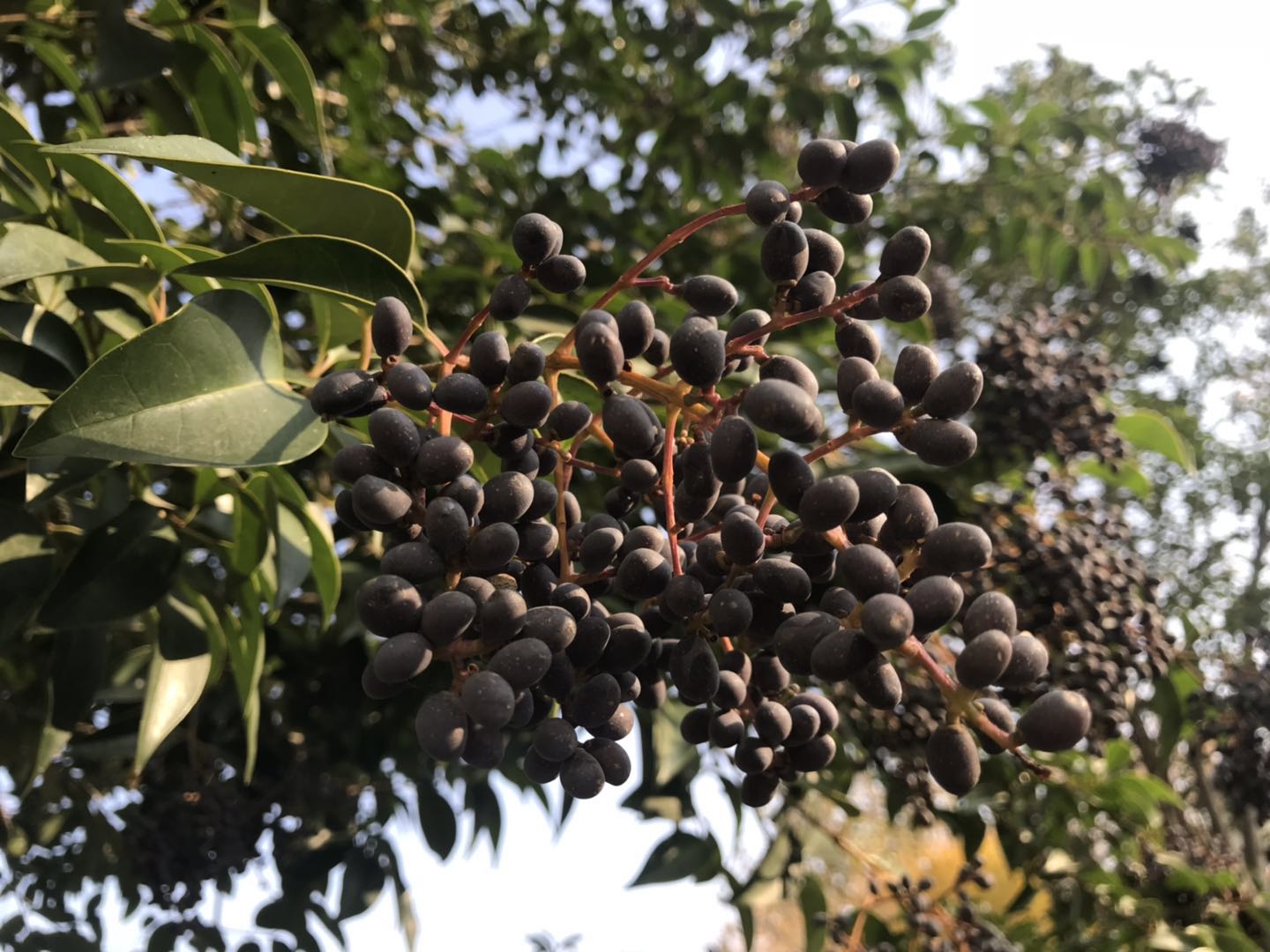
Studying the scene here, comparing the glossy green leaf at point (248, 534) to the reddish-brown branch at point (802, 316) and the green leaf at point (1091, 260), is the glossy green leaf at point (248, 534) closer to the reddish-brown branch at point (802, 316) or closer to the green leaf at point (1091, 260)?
the reddish-brown branch at point (802, 316)

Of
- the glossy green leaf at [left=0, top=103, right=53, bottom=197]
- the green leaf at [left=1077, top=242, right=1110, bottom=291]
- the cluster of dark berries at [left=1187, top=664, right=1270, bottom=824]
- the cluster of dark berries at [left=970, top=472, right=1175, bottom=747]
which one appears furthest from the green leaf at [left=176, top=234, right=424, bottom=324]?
the green leaf at [left=1077, top=242, right=1110, bottom=291]

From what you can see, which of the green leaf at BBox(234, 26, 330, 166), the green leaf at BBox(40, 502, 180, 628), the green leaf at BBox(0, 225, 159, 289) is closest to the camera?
the green leaf at BBox(0, 225, 159, 289)

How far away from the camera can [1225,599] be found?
411cm

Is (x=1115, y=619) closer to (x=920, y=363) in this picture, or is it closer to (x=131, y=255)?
(x=920, y=363)

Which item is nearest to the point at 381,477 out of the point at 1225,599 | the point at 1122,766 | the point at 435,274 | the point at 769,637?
the point at 769,637

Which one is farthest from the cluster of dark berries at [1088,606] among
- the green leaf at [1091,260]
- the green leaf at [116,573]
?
the green leaf at [1091,260]

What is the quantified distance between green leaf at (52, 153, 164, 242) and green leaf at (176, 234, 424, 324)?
22 centimetres

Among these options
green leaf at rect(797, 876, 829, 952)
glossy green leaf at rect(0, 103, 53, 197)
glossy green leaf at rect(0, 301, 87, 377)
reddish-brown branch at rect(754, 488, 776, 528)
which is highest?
glossy green leaf at rect(0, 103, 53, 197)

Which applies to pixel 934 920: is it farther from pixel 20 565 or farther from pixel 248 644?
pixel 20 565

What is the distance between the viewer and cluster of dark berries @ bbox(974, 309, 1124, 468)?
1963 mm

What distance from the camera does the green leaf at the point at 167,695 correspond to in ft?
3.81

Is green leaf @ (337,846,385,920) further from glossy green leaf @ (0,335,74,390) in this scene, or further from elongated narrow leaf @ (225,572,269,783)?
glossy green leaf @ (0,335,74,390)

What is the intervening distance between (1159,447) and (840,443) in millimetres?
1765

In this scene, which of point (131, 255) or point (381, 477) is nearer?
point (381, 477)
